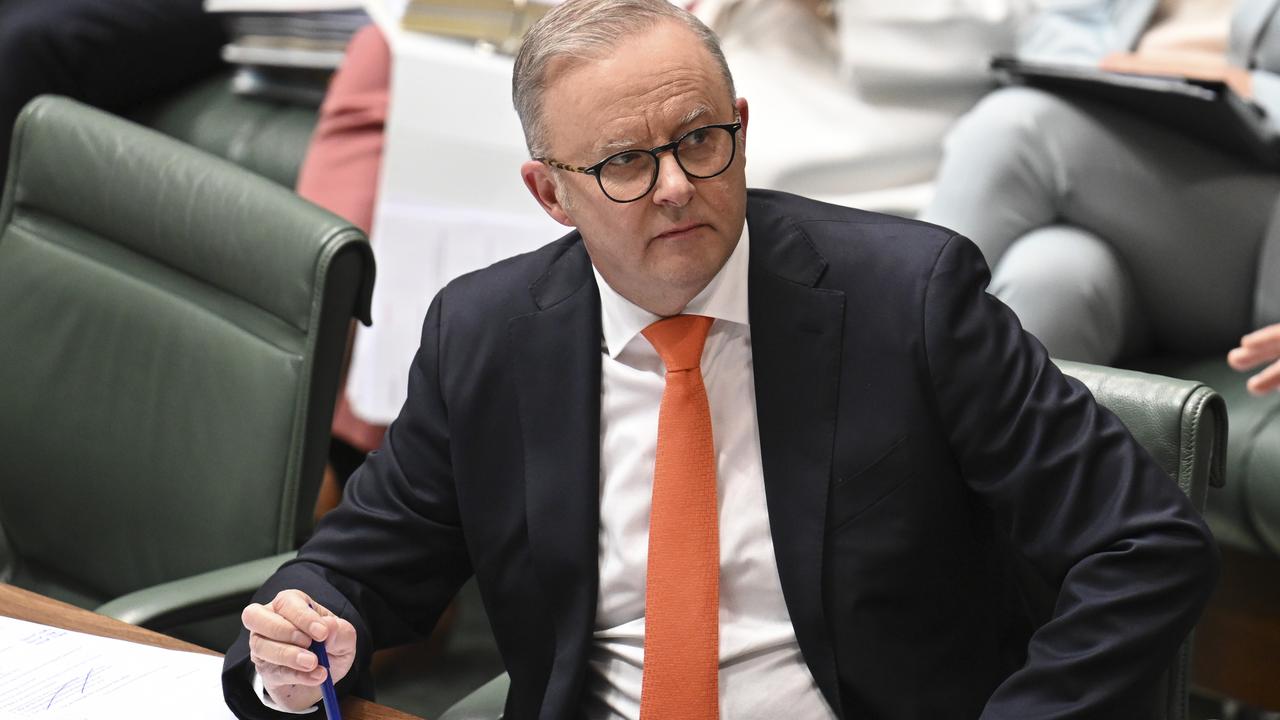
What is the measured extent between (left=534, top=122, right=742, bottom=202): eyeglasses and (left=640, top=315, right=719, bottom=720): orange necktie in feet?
0.57

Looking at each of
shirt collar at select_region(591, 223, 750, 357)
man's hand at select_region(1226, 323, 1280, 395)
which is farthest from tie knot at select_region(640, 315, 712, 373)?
man's hand at select_region(1226, 323, 1280, 395)

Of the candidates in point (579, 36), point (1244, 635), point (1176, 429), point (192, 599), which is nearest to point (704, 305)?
point (579, 36)

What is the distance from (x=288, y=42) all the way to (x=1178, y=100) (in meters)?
1.96

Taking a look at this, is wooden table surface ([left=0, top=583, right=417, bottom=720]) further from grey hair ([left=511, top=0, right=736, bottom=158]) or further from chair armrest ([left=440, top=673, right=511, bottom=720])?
grey hair ([left=511, top=0, right=736, bottom=158])

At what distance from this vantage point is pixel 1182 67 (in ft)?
7.56

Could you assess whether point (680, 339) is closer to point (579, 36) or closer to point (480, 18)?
point (579, 36)

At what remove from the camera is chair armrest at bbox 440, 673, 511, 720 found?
136cm

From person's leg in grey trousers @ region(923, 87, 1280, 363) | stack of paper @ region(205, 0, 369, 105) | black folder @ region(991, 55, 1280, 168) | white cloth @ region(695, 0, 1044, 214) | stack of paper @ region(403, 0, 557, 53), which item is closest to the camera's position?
black folder @ region(991, 55, 1280, 168)

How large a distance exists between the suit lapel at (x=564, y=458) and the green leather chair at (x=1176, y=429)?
0.45m

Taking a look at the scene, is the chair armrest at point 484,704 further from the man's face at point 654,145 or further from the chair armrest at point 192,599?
the man's face at point 654,145

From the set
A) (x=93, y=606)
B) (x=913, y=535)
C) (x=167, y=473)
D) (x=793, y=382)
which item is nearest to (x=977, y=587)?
(x=913, y=535)

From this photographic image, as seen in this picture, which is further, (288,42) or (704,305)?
(288,42)

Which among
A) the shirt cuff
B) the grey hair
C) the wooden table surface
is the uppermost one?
the grey hair

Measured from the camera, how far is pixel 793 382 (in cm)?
130
